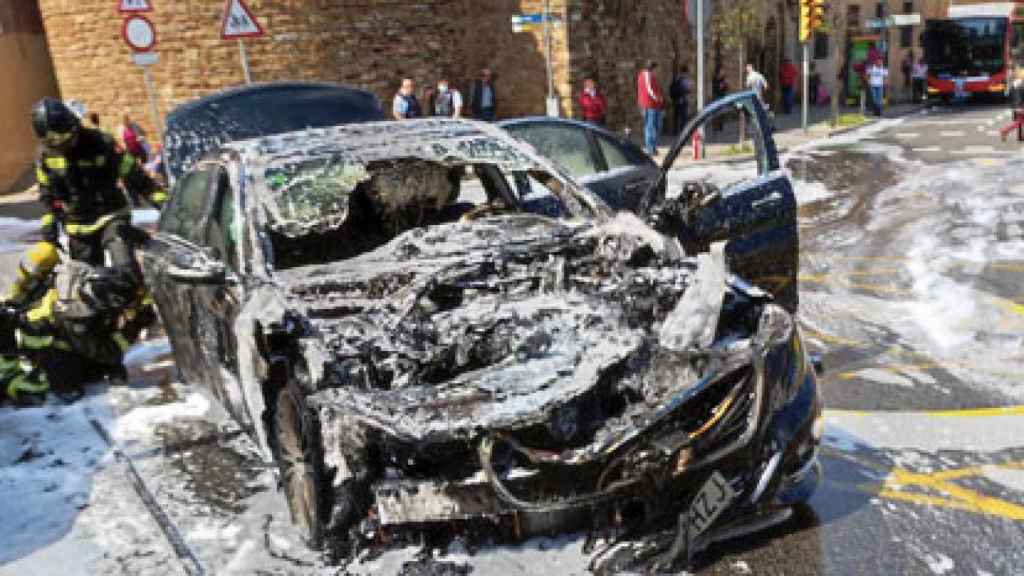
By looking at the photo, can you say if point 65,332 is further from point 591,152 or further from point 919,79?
point 919,79

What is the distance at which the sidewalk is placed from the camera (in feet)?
51.5

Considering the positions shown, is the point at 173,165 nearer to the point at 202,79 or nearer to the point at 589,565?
the point at 589,565

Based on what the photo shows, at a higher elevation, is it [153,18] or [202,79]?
[153,18]

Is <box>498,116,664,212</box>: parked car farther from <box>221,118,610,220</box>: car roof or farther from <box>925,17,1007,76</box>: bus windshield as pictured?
<box>925,17,1007,76</box>: bus windshield

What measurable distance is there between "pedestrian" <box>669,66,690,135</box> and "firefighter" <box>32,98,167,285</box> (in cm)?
1484

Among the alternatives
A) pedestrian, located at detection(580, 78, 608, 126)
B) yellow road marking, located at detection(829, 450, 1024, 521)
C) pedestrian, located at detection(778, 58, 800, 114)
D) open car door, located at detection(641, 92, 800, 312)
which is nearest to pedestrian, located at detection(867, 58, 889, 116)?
pedestrian, located at detection(778, 58, 800, 114)

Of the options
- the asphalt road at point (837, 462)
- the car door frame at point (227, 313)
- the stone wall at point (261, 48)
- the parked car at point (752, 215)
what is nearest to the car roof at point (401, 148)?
the car door frame at point (227, 313)

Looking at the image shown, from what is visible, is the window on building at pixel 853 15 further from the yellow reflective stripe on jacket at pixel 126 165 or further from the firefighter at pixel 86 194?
the firefighter at pixel 86 194

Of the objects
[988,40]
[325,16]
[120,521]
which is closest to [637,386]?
[120,521]

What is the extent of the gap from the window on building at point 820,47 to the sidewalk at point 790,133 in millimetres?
4912

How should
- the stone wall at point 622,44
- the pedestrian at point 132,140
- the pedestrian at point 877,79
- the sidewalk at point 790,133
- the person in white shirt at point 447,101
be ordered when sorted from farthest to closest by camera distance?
the pedestrian at point 877,79, the stone wall at point 622,44, the sidewalk at point 790,133, the person in white shirt at point 447,101, the pedestrian at point 132,140

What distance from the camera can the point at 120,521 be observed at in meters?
3.78

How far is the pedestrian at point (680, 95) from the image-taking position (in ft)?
62.3

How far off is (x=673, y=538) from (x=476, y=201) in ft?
8.71
